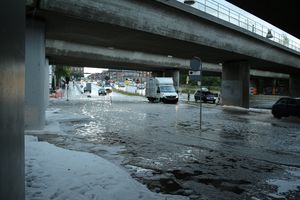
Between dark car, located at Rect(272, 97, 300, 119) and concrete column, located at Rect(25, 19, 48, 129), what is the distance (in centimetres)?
1721

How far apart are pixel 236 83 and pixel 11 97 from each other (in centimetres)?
3749

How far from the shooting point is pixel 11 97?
146 inches

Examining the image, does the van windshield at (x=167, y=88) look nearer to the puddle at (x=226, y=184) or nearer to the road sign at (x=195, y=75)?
the road sign at (x=195, y=75)

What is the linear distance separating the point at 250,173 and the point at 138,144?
5.04m

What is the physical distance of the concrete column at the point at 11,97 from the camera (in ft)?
11.4

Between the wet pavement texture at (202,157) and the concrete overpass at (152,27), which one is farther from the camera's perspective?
the concrete overpass at (152,27)

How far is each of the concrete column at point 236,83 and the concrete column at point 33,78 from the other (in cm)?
2644

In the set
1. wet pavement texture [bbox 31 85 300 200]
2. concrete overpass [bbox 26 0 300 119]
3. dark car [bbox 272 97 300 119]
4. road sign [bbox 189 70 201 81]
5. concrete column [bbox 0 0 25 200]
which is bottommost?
wet pavement texture [bbox 31 85 300 200]

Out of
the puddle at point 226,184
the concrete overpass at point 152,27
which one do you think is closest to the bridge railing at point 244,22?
the concrete overpass at point 152,27

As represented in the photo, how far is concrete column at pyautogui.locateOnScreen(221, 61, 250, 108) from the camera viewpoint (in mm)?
39125

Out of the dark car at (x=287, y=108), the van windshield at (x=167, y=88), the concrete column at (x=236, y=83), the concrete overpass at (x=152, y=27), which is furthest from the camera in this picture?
the van windshield at (x=167, y=88)

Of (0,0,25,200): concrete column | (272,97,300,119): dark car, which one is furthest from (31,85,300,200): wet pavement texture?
(272,97,300,119): dark car

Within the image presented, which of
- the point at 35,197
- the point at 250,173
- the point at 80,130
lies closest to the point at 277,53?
the point at 80,130

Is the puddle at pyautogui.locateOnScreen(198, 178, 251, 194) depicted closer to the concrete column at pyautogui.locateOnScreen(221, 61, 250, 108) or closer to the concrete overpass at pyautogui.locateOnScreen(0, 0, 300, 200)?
the concrete overpass at pyautogui.locateOnScreen(0, 0, 300, 200)
